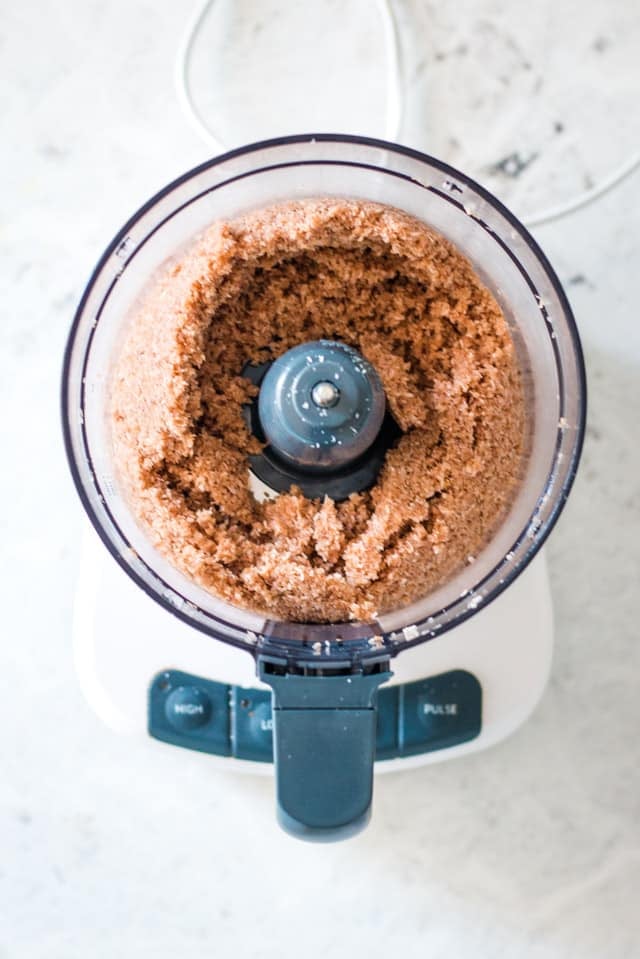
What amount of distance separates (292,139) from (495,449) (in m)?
0.21

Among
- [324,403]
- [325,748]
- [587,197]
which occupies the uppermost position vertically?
[587,197]

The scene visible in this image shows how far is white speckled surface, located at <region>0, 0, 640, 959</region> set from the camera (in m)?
0.69

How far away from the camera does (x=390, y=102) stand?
0.69 meters

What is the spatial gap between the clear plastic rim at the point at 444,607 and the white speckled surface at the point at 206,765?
151 mm

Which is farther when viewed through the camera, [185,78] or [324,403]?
[185,78]

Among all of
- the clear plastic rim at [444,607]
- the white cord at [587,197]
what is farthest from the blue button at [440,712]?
the white cord at [587,197]

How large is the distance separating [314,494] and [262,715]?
183 millimetres

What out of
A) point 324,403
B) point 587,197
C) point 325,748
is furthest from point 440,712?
point 587,197

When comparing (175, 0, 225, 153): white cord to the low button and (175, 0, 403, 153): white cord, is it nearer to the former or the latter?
(175, 0, 403, 153): white cord

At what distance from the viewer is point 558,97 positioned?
70 cm

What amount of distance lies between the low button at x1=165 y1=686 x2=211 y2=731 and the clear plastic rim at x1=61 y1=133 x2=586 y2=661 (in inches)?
4.3

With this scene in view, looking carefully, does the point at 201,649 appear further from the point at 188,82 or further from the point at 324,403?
the point at 188,82

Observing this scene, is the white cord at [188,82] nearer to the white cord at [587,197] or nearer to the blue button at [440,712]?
the white cord at [587,197]

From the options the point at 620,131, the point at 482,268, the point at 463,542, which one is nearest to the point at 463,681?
the point at 463,542
